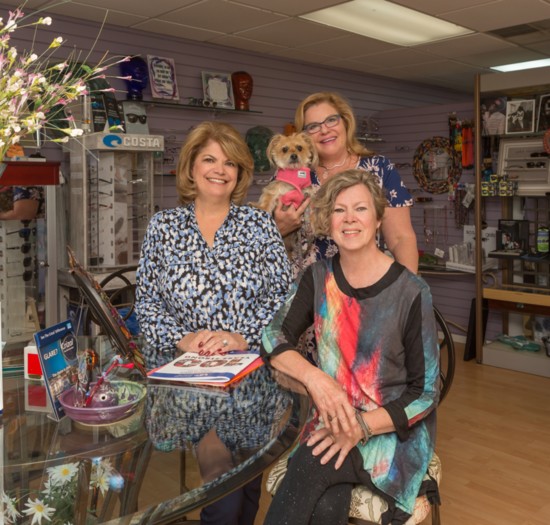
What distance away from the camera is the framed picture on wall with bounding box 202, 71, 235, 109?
545cm

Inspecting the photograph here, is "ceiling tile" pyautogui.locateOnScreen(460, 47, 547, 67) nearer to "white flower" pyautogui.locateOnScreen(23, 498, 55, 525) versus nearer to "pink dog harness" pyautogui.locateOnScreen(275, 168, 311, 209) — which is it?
"pink dog harness" pyautogui.locateOnScreen(275, 168, 311, 209)

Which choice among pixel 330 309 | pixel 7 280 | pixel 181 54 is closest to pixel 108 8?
pixel 181 54

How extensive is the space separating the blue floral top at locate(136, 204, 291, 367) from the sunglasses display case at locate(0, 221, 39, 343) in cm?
196

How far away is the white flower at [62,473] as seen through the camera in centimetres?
133

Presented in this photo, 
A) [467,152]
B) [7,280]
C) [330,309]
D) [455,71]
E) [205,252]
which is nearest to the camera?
[330,309]

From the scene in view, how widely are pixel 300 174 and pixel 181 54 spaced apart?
10.5 feet

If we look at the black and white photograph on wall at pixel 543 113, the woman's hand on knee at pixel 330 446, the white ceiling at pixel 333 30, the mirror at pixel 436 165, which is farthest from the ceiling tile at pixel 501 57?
the woman's hand on knee at pixel 330 446

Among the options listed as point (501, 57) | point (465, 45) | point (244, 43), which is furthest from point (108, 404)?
point (501, 57)

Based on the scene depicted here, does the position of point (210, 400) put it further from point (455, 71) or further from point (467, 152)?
point (455, 71)

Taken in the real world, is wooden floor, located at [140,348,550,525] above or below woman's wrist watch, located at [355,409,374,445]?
below

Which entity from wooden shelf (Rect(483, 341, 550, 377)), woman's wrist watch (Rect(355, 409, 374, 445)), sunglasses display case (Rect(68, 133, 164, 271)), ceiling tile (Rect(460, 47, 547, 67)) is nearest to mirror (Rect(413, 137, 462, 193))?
ceiling tile (Rect(460, 47, 547, 67))

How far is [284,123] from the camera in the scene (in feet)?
20.5

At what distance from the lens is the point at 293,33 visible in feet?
16.8

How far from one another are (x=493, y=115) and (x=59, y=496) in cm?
488
